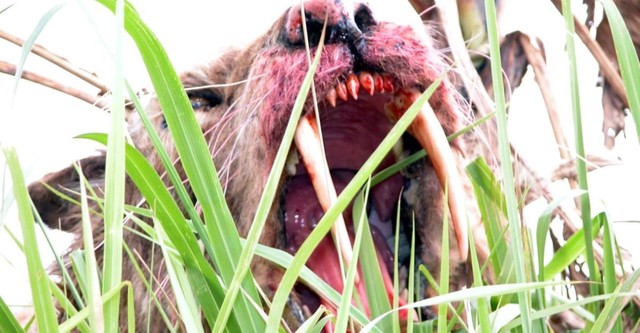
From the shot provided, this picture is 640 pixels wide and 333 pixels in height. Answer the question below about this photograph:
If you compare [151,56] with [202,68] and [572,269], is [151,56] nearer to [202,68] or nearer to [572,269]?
[202,68]

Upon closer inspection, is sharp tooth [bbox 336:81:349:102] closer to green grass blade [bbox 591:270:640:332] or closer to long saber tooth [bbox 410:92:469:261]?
long saber tooth [bbox 410:92:469:261]

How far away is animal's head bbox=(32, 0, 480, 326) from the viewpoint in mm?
1115

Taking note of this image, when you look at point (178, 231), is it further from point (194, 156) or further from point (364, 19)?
point (364, 19)

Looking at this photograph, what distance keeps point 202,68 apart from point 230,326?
0.85 m

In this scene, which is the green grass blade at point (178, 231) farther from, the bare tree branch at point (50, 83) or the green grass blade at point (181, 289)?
the bare tree branch at point (50, 83)

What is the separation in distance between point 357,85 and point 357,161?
8.6 inches

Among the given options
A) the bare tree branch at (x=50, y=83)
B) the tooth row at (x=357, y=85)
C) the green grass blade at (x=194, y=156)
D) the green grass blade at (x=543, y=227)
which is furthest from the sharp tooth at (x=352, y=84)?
the bare tree branch at (x=50, y=83)

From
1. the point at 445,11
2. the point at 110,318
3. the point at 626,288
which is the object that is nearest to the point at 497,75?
the point at 626,288

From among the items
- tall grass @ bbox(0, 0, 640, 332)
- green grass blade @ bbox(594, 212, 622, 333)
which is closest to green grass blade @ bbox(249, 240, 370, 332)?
tall grass @ bbox(0, 0, 640, 332)

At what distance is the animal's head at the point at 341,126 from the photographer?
112 centimetres

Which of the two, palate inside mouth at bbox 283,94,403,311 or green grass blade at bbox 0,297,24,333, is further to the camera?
palate inside mouth at bbox 283,94,403,311

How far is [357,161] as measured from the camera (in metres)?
Result: 1.33

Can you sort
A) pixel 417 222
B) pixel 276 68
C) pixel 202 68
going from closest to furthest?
1. pixel 276 68
2. pixel 417 222
3. pixel 202 68

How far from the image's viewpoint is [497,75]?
0.73 m
